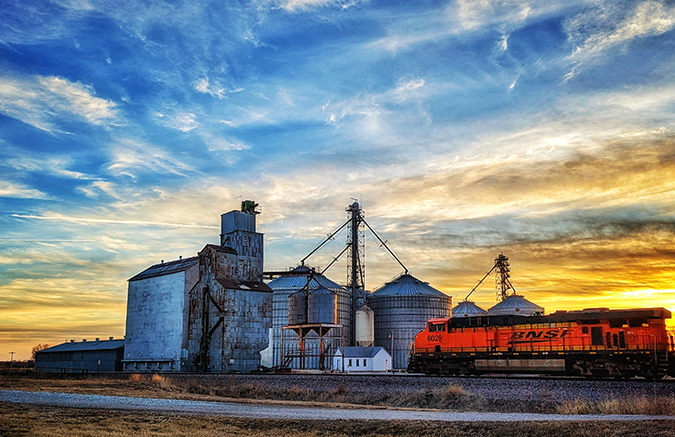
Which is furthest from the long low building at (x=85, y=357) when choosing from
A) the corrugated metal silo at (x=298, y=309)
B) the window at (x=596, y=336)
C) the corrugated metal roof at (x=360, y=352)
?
the window at (x=596, y=336)

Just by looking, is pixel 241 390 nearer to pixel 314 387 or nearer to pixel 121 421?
pixel 314 387

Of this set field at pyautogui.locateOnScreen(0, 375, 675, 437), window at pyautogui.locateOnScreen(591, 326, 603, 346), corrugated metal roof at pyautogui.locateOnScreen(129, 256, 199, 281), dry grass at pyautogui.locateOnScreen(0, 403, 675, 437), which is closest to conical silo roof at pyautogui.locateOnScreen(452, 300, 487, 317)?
corrugated metal roof at pyautogui.locateOnScreen(129, 256, 199, 281)

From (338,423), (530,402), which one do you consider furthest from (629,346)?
(338,423)

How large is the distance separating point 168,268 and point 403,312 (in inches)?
1343

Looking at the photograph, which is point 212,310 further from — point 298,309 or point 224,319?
point 298,309

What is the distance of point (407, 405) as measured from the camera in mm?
28922

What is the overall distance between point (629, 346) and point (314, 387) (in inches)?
738

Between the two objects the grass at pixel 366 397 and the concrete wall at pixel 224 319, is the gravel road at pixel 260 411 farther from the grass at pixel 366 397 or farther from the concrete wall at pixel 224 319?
the concrete wall at pixel 224 319

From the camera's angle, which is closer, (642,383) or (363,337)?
(642,383)

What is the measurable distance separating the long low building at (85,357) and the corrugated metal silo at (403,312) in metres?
37.2

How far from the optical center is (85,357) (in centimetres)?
8419

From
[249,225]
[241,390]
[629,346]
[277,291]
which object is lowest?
[241,390]

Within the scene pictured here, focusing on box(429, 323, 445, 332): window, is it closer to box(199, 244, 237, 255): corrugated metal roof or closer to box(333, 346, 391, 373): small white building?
box(333, 346, 391, 373): small white building

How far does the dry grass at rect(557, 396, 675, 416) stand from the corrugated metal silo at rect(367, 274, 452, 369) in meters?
59.6
